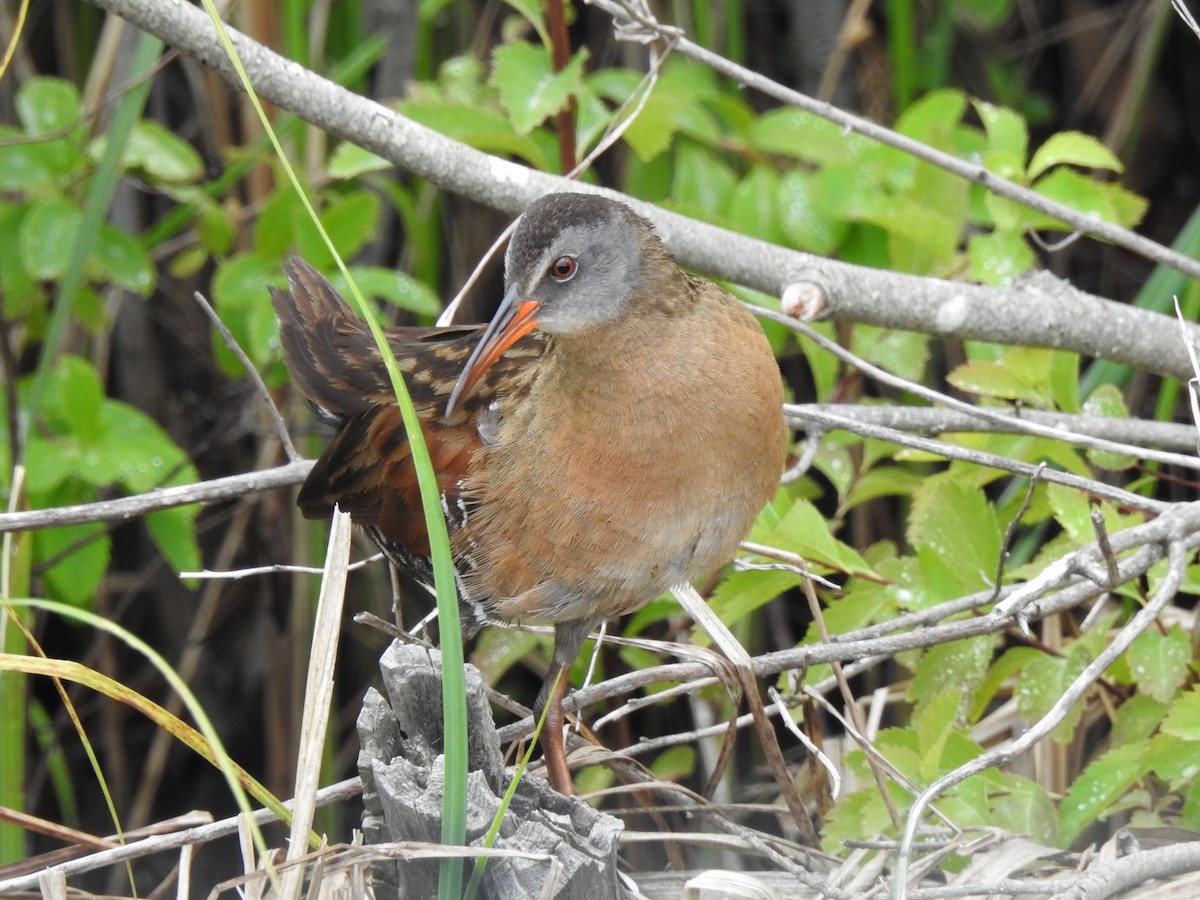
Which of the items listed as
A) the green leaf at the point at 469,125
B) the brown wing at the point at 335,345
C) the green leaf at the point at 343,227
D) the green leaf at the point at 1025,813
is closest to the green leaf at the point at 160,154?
the green leaf at the point at 343,227

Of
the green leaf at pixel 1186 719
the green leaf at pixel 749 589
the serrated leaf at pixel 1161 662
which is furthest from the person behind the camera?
the green leaf at pixel 749 589

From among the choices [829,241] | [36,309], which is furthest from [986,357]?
[36,309]

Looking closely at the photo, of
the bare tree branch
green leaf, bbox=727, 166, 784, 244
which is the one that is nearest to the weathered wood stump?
the bare tree branch

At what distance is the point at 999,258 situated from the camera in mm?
2318

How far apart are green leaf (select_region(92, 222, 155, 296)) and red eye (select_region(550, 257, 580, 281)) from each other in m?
1.09

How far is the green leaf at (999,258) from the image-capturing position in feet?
7.53

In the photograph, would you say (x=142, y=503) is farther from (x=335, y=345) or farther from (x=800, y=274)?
(x=800, y=274)

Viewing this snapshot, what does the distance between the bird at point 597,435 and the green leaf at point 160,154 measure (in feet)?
3.03

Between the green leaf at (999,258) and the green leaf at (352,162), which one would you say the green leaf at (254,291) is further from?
the green leaf at (999,258)

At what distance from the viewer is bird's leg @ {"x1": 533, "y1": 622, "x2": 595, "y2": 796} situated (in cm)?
199

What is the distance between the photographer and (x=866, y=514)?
320 cm

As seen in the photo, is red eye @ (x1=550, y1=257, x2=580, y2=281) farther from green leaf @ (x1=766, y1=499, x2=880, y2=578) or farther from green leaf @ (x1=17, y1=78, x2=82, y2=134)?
green leaf @ (x1=17, y1=78, x2=82, y2=134)

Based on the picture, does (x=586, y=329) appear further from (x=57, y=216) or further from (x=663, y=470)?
(x=57, y=216)

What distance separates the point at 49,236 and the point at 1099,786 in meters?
1.95
